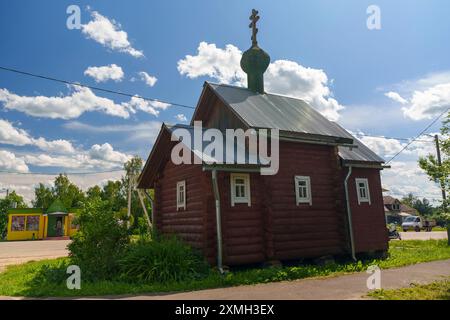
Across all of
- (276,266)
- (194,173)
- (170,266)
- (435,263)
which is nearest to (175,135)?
(194,173)

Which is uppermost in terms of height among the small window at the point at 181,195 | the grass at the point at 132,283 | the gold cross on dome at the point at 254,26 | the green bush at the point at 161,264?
the gold cross on dome at the point at 254,26

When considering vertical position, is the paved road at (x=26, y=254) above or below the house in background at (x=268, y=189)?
below

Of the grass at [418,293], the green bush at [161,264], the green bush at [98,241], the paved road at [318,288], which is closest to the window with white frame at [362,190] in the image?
the paved road at [318,288]

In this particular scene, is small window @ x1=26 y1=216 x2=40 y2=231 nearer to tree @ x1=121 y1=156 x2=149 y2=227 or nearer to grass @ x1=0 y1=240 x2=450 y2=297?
tree @ x1=121 y1=156 x2=149 y2=227

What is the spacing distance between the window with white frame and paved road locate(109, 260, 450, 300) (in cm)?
423

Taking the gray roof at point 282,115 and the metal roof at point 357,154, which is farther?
the metal roof at point 357,154

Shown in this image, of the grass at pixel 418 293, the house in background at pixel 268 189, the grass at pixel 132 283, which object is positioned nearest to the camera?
the grass at pixel 418 293

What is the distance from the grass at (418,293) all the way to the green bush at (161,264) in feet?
15.5

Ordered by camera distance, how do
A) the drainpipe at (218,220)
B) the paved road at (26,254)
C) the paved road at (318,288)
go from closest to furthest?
the paved road at (318,288)
the drainpipe at (218,220)
the paved road at (26,254)

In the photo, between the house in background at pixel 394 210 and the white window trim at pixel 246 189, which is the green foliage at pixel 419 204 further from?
the white window trim at pixel 246 189

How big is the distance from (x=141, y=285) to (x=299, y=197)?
630 cm

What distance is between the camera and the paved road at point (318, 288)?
24.2 ft

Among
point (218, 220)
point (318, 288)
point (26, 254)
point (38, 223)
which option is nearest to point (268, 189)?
point (218, 220)

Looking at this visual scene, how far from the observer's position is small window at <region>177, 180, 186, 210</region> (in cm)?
1203
